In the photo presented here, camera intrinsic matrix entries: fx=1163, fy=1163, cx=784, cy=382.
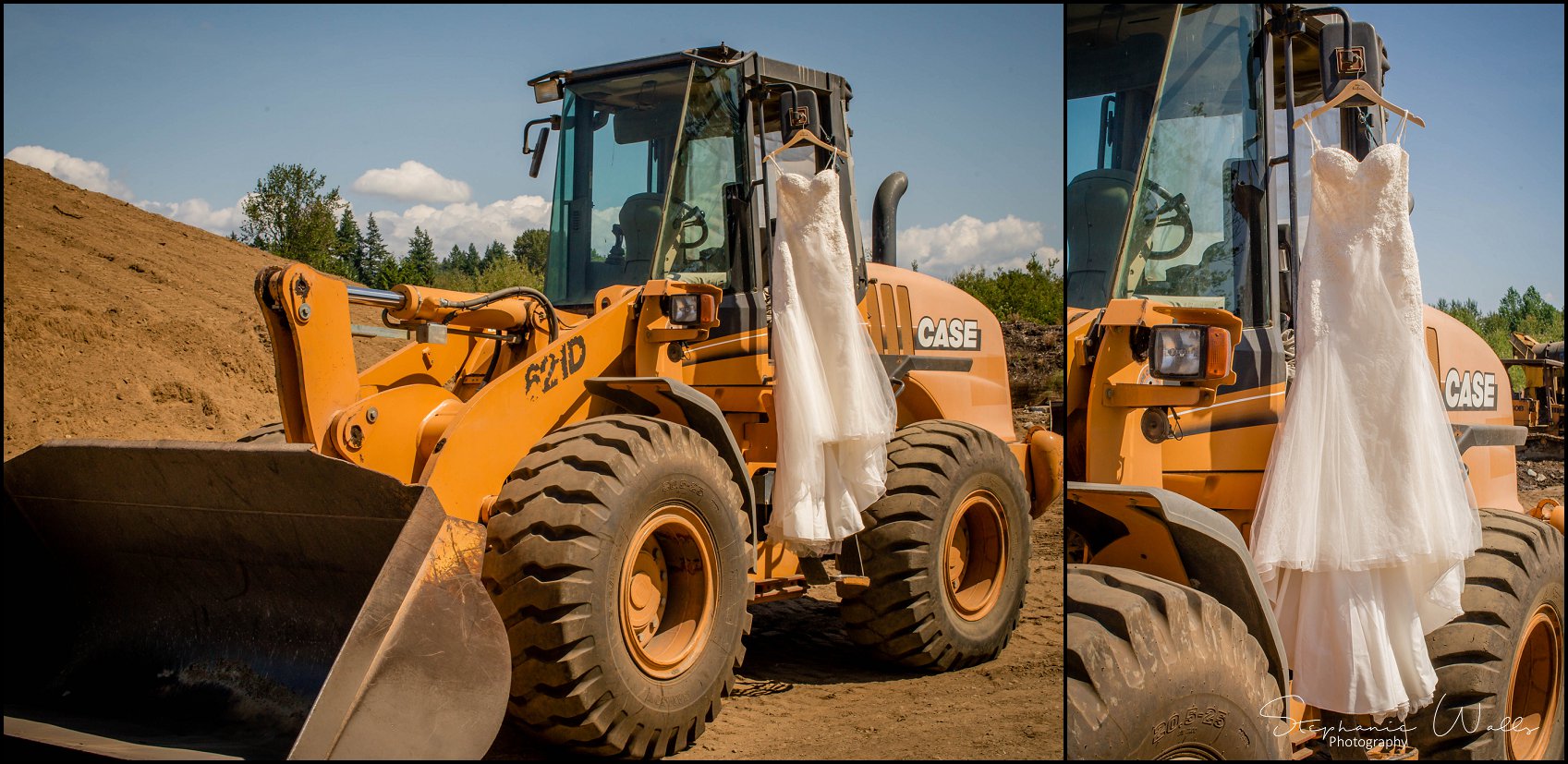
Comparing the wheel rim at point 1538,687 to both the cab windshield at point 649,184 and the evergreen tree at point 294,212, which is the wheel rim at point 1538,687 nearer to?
the cab windshield at point 649,184

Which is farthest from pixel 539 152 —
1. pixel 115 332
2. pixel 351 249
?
pixel 115 332

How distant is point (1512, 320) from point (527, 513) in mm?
5189

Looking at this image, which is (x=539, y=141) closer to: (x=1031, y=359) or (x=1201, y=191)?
(x=1201, y=191)

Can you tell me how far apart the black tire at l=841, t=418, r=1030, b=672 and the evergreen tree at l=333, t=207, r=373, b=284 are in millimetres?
8196

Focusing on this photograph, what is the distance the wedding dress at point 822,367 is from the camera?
18.8 ft

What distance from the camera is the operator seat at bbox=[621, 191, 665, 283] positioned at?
5911 millimetres

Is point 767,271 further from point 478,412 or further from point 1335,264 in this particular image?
point 1335,264

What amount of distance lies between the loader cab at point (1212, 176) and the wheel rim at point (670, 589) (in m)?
1.85

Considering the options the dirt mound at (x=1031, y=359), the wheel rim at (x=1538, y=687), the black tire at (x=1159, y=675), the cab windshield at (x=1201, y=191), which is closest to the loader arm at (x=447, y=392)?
the cab windshield at (x=1201, y=191)

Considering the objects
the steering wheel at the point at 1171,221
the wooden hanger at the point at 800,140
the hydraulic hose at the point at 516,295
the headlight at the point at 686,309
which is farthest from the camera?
the wooden hanger at the point at 800,140

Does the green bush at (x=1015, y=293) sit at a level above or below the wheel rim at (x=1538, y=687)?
above

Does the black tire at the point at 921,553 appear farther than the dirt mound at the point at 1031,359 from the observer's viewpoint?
No

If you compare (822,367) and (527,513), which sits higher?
(822,367)

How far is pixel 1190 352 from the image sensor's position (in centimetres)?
354
